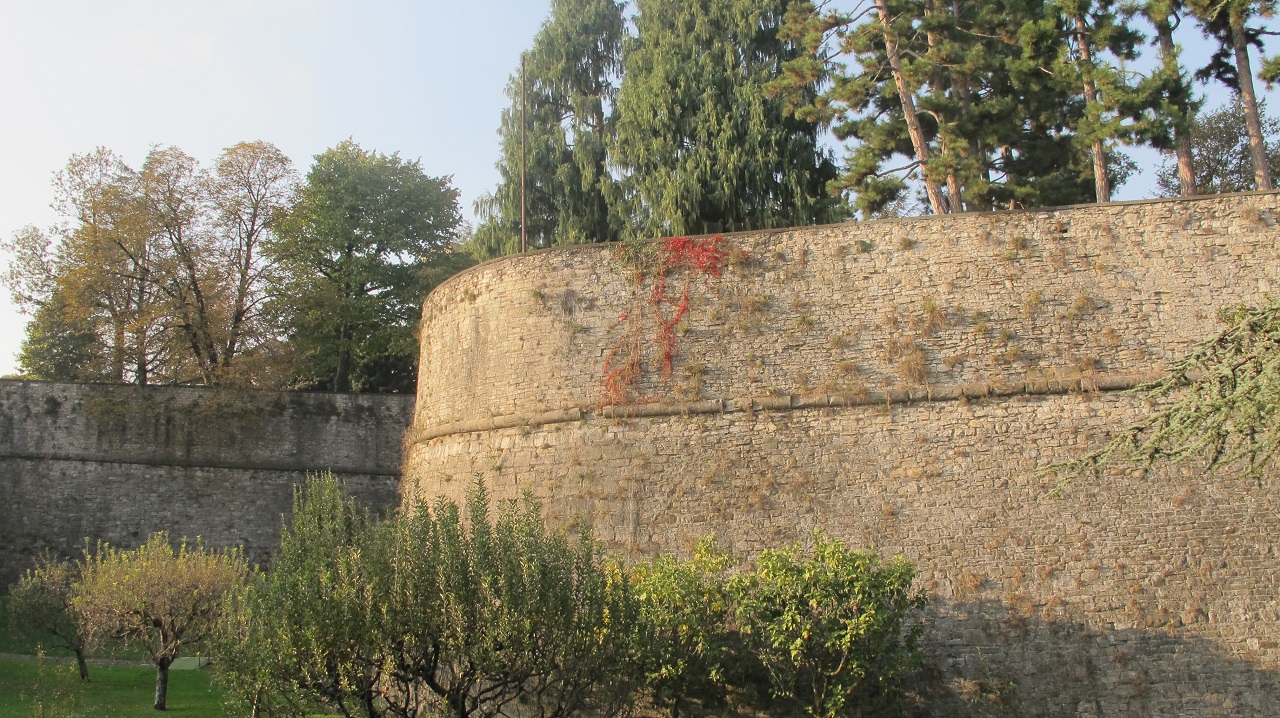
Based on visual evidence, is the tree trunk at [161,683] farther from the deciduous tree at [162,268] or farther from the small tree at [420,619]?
the deciduous tree at [162,268]

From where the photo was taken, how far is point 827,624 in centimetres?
991

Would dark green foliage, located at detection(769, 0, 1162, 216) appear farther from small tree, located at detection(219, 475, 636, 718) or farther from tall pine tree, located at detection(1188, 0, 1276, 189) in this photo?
small tree, located at detection(219, 475, 636, 718)

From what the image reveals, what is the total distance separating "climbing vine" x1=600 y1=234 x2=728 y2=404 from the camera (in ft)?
41.8

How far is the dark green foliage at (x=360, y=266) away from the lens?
23.6 metres

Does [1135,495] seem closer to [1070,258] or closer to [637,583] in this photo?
[1070,258]

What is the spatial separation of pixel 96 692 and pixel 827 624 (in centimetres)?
967

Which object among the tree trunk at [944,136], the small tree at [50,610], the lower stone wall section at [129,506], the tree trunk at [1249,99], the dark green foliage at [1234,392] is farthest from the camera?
the lower stone wall section at [129,506]

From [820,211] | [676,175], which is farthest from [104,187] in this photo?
[820,211]

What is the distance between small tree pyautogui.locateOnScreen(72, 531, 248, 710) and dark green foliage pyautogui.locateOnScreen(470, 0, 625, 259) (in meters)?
12.3

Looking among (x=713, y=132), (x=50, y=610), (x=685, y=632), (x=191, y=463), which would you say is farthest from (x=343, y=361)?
(x=685, y=632)

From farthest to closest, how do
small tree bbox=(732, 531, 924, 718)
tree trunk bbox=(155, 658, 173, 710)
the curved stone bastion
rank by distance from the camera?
tree trunk bbox=(155, 658, 173, 710), the curved stone bastion, small tree bbox=(732, 531, 924, 718)

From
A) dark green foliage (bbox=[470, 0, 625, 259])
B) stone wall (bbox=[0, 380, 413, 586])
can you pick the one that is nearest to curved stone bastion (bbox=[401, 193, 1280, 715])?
stone wall (bbox=[0, 380, 413, 586])

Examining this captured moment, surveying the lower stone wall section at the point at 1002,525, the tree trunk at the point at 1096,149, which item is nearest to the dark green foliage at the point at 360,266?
the lower stone wall section at the point at 1002,525

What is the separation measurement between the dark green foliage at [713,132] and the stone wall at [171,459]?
722 centimetres
